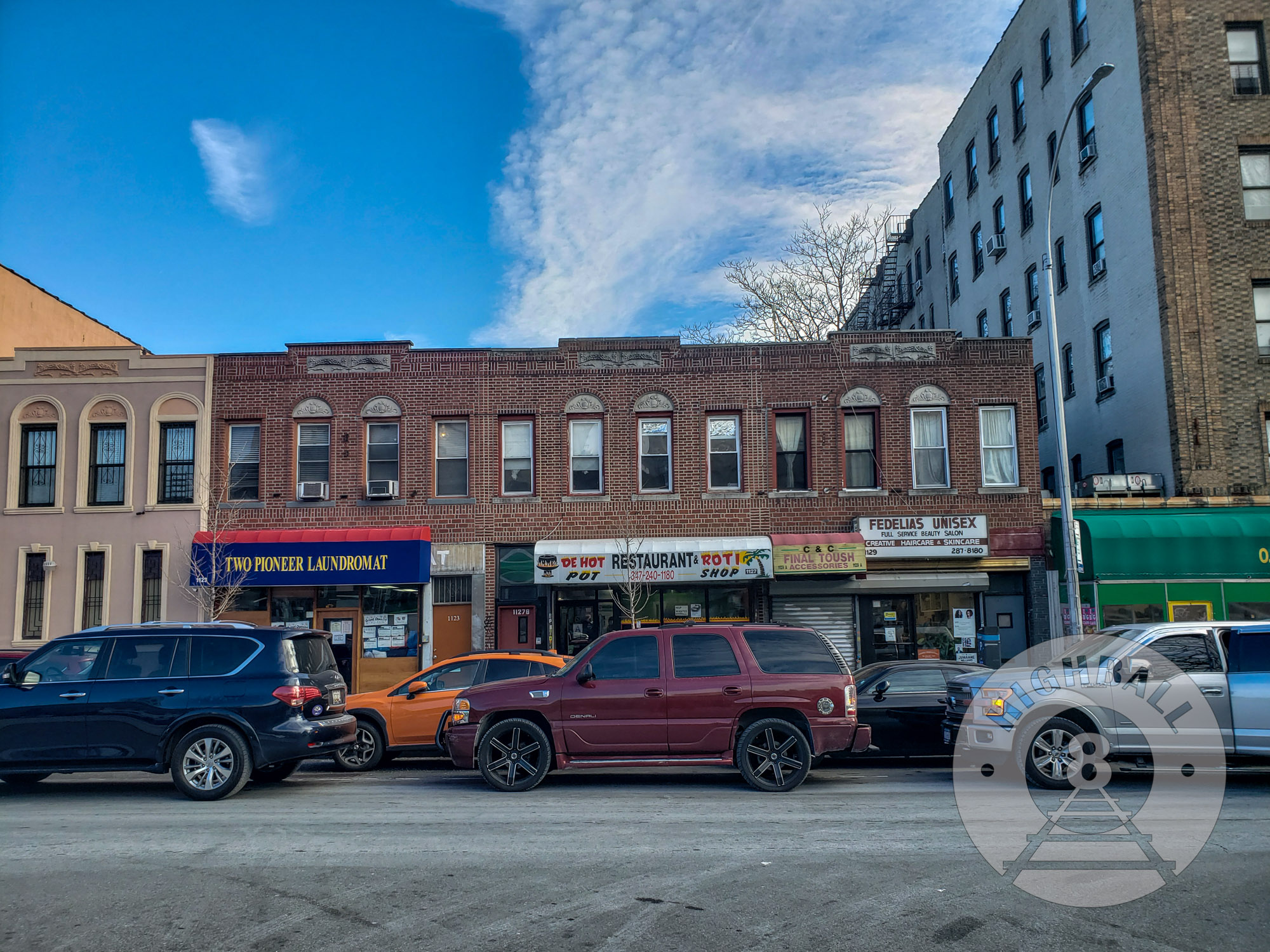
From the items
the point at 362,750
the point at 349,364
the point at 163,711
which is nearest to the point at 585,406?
the point at 349,364

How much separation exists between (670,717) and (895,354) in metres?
13.1

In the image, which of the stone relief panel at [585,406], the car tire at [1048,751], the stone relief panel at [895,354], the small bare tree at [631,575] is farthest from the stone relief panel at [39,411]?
the car tire at [1048,751]

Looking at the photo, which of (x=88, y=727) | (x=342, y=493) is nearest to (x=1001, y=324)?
(x=342, y=493)

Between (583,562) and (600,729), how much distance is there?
924 centimetres

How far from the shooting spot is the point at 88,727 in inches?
413

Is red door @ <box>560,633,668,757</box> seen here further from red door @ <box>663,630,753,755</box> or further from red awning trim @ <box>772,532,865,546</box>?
red awning trim @ <box>772,532,865,546</box>

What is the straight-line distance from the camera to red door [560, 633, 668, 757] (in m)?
10.9

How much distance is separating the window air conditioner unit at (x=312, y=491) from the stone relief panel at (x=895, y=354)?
1204 cm

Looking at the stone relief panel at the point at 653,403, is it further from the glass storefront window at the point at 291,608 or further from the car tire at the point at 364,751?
the car tire at the point at 364,751

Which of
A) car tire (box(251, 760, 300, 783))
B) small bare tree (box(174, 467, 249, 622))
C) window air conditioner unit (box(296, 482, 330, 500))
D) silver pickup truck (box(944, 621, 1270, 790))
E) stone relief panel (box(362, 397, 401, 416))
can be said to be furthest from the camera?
stone relief panel (box(362, 397, 401, 416))

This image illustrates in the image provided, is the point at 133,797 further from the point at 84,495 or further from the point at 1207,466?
the point at 1207,466

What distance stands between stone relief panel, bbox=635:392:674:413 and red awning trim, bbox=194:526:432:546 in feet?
17.6

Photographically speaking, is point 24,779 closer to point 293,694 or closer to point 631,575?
point 293,694

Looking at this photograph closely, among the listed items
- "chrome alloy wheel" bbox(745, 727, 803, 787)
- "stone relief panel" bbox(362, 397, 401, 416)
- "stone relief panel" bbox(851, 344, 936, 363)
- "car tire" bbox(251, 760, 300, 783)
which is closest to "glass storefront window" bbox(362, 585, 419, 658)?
"stone relief panel" bbox(362, 397, 401, 416)
